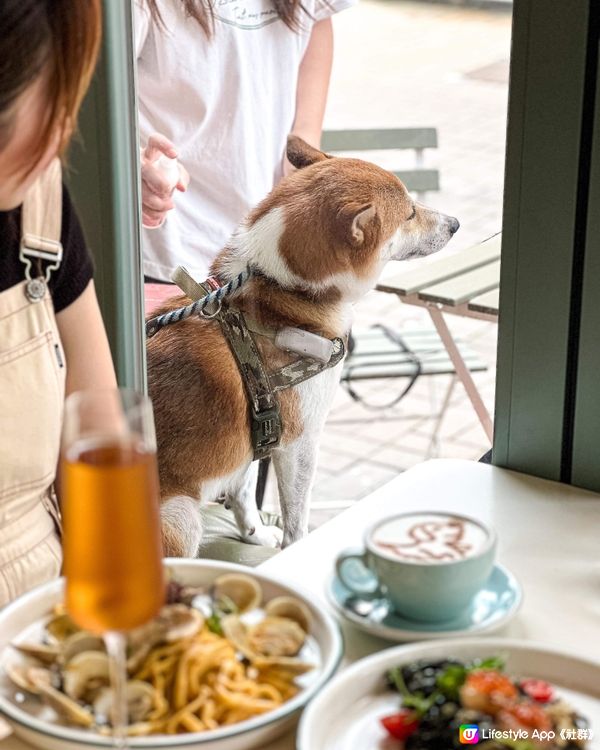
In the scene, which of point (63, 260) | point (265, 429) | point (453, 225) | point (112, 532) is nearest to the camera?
point (112, 532)

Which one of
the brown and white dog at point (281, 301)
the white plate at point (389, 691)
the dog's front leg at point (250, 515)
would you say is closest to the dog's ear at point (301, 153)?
the brown and white dog at point (281, 301)

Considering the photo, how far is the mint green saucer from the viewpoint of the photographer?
907 millimetres

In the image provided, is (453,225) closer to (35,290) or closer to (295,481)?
(295,481)

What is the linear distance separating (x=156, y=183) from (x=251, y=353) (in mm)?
289

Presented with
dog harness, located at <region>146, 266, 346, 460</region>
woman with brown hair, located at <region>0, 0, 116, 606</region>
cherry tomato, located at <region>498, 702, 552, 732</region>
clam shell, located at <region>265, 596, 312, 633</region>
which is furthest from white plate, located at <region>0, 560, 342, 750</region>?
dog harness, located at <region>146, 266, 346, 460</region>

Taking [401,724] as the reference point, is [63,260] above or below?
above

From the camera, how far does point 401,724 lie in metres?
0.78

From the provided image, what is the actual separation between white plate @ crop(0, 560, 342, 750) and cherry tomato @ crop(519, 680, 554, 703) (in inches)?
5.6

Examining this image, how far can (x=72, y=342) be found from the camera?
126 cm

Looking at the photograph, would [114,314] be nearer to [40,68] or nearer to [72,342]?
[72,342]

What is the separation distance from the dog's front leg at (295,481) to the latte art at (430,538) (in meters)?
0.76

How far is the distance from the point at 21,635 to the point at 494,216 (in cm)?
77

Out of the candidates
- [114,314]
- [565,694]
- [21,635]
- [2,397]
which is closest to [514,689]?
[565,694]

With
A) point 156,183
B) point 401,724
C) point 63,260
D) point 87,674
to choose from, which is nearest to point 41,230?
point 63,260
